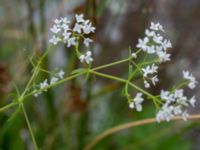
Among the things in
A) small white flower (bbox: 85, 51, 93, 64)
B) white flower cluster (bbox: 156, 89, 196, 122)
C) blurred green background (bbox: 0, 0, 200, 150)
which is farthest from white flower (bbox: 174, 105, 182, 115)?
blurred green background (bbox: 0, 0, 200, 150)

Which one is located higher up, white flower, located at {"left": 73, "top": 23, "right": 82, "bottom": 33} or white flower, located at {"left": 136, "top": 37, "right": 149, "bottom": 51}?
white flower, located at {"left": 73, "top": 23, "right": 82, "bottom": 33}

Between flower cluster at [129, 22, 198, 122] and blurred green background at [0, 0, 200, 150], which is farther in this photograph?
blurred green background at [0, 0, 200, 150]

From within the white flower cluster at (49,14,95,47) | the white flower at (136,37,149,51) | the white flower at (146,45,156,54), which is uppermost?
the white flower cluster at (49,14,95,47)

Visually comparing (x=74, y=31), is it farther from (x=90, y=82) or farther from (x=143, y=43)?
(x=90, y=82)

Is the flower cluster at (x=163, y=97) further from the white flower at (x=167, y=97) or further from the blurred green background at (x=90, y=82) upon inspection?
the blurred green background at (x=90, y=82)

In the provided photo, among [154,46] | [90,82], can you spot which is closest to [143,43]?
[154,46]

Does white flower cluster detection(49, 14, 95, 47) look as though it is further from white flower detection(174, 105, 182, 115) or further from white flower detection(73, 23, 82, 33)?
white flower detection(174, 105, 182, 115)
